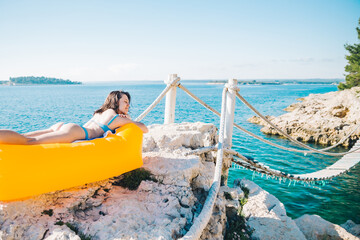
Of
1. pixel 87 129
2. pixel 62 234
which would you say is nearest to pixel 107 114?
pixel 87 129

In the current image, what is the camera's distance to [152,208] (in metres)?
2.59

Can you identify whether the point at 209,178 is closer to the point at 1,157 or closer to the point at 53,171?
the point at 53,171

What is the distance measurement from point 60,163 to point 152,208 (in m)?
1.14

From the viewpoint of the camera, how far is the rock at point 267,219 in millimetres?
4027

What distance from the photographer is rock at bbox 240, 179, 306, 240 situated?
4.03 meters

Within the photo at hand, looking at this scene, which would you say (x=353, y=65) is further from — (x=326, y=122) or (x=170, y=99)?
(x=170, y=99)

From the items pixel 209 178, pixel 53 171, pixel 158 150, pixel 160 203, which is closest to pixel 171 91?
pixel 158 150

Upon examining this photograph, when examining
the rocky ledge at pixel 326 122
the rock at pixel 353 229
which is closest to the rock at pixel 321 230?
the rock at pixel 353 229

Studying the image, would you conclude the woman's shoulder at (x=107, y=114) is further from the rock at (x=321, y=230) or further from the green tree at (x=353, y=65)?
the green tree at (x=353, y=65)

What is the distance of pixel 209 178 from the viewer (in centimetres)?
345

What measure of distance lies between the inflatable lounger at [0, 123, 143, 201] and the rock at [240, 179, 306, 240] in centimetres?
265

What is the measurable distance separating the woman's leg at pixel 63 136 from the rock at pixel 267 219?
10.5 ft

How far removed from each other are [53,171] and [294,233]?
4.23 meters

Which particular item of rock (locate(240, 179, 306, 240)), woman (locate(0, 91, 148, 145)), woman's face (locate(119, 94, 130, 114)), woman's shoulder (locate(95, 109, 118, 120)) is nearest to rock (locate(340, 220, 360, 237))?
rock (locate(240, 179, 306, 240))
